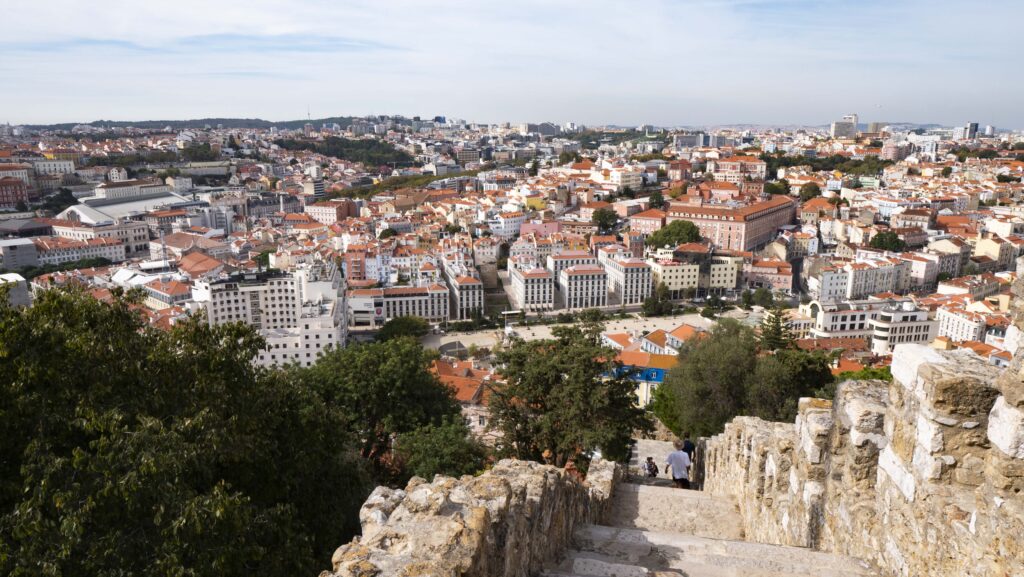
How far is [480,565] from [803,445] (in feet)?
10.2

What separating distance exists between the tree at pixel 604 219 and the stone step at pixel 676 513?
193ft

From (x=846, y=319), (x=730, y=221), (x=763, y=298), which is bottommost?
(x=763, y=298)

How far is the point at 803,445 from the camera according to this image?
4.96 metres

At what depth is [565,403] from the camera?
9.81 metres

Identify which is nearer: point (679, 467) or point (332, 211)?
point (679, 467)

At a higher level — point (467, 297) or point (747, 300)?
point (467, 297)

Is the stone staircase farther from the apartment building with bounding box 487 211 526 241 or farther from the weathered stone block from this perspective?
the apartment building with bounding box 487 211 526 241

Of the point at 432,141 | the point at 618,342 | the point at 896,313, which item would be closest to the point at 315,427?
the point at 618,342

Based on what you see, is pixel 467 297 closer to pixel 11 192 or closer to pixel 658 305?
pixel 658 305

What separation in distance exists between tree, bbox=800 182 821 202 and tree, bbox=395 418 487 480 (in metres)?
72.9

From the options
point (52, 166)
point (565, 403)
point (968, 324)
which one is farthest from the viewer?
point (52, 166)

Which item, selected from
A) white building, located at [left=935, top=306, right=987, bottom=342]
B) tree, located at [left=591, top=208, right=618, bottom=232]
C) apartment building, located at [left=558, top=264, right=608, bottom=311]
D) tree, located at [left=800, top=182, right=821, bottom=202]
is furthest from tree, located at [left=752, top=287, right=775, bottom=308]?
tree, located at [left=800, top=182, right=821, bottom=202]

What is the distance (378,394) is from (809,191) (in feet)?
240

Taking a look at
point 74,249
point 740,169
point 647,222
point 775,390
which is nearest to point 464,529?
point 775,390
